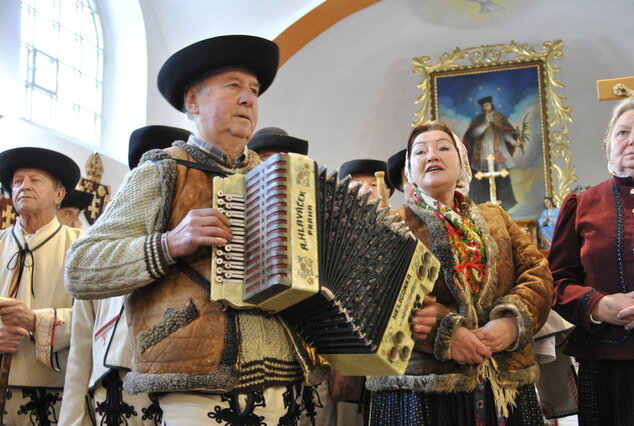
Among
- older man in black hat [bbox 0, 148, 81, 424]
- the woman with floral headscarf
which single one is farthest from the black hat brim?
the woman with floral headscarf

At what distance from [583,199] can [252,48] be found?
5.50 ft

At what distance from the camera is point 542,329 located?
2.78 meters

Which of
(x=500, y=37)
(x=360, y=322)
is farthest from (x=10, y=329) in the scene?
(x=500, y=37)

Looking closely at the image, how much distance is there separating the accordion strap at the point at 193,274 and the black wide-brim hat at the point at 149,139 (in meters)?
1.41

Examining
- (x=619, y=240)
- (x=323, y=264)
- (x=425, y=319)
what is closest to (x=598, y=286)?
(x=619, y=240)

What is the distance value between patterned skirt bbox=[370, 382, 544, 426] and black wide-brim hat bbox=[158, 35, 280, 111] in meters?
1.23

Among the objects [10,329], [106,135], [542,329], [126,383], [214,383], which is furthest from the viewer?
[106,135]

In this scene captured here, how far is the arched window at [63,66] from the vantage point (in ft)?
22.1

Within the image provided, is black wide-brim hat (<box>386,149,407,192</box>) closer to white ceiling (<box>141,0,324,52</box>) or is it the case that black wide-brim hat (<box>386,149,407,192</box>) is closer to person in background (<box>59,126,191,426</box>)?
person in background (<box>59,126,191,426</box>)

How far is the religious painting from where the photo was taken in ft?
→ 34.6

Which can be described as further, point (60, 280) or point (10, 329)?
point (60, 280)

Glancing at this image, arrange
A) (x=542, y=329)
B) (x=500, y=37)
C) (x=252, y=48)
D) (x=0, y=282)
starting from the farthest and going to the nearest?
1. (x=500, y=37)
2. (x=0, y=282)
3. (x=542, y=329)
4. (x=252, y=48)

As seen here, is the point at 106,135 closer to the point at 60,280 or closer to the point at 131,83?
the point at 131,83

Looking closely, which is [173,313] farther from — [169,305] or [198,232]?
[198,232]
